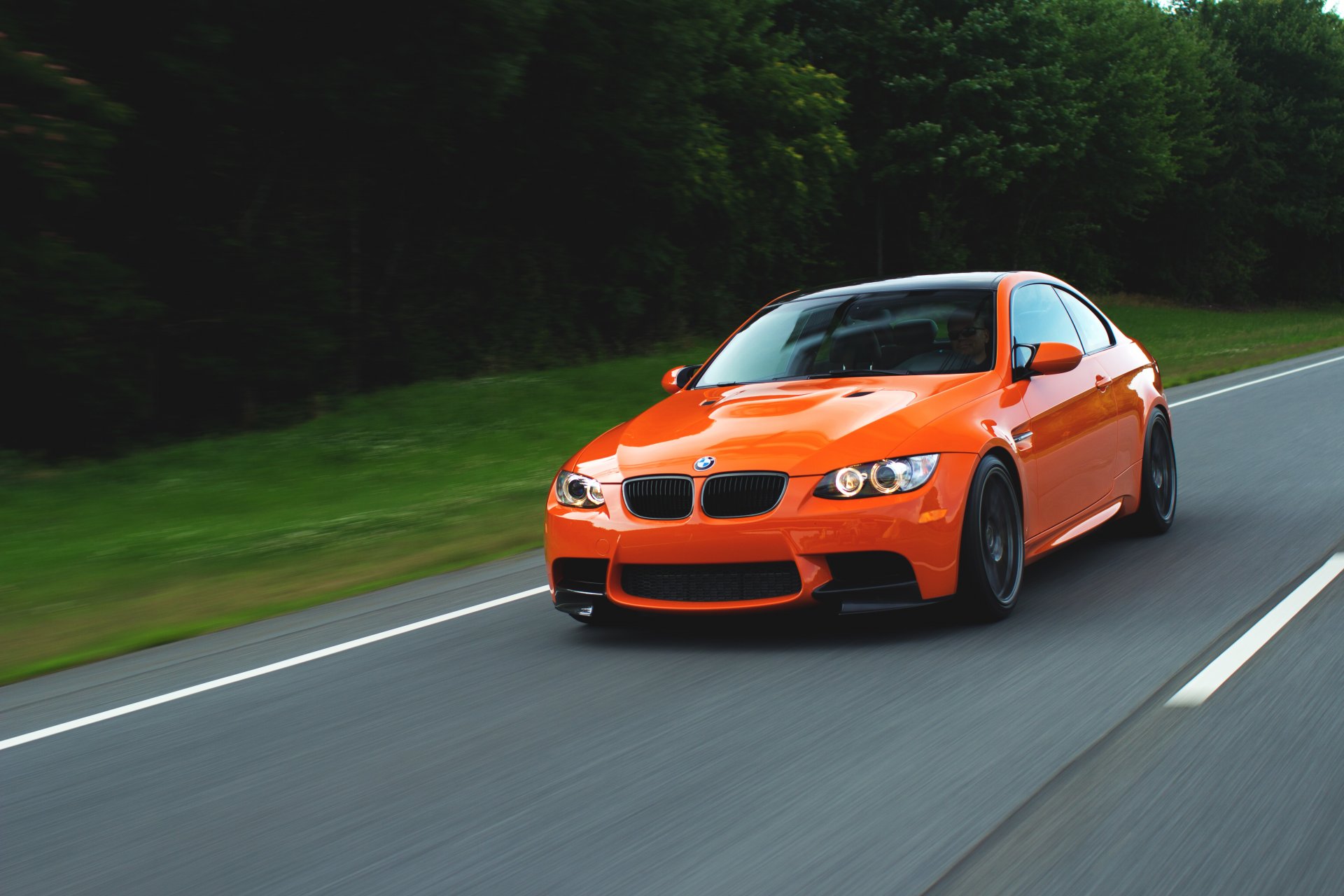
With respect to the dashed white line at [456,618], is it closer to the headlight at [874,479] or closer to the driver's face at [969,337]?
the headlight at [874,479]

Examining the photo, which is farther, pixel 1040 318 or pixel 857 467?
pixel 1040 318

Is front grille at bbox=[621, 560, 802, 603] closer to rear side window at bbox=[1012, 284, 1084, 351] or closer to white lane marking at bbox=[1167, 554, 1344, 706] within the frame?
white lane marking at bbox=[1167, 554, 1344, 706]

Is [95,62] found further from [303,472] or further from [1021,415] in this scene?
[1021,415]

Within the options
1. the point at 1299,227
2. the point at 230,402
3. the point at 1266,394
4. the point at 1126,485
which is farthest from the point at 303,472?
the point at 1299,227

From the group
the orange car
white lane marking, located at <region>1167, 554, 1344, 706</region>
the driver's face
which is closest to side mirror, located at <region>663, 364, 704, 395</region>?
the orange car

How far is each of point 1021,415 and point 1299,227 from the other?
224 ft

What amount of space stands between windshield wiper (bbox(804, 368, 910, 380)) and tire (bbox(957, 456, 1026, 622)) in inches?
31.6

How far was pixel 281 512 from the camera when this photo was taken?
41.2ft

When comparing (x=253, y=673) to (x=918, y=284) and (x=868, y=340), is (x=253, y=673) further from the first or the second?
(x=918, y=284)

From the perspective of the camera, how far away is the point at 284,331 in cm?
1902

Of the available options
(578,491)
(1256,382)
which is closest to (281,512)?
(578,491)

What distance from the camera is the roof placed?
7.85 meters

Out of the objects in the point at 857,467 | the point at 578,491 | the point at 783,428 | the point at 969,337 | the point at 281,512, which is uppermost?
the point at 969,337

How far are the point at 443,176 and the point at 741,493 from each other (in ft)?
61.6
